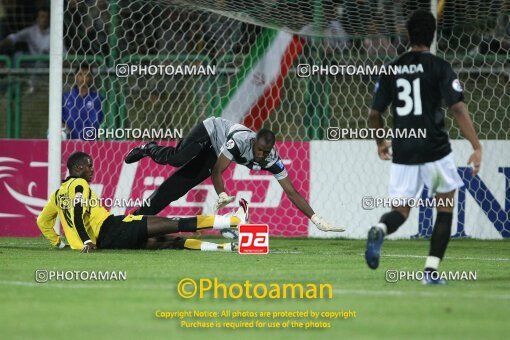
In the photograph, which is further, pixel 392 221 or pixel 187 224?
pixel 187 224

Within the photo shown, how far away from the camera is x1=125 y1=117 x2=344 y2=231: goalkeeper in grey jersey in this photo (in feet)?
38.3

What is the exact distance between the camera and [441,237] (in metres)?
7.95

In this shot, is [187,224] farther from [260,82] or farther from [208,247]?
[260,82]

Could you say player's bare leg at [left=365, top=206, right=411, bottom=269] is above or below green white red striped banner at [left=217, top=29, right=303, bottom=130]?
below

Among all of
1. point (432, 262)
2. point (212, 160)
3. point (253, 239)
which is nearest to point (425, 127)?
point (432, 262)

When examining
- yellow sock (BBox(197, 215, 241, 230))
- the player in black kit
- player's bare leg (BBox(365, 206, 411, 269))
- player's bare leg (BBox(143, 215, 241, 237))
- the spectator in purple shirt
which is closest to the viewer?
player's bare leg (BBox(365, 206, 411, 269))

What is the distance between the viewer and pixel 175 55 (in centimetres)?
1538

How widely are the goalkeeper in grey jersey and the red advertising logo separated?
0.97 meters

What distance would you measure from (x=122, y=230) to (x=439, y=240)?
159 inches

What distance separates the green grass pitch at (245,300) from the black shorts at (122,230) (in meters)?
0.21

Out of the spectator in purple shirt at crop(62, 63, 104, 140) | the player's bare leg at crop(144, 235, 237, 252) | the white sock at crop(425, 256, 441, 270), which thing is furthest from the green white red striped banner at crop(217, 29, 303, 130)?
the white sock at crop(425, 256, 441, 270)

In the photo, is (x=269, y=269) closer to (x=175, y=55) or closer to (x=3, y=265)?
(x=3, y=265)

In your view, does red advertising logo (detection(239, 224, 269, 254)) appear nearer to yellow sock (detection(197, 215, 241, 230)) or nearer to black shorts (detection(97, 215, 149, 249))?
yellow sock (detection(197, 215, 241, 230))

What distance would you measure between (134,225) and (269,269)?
7.87 feet
